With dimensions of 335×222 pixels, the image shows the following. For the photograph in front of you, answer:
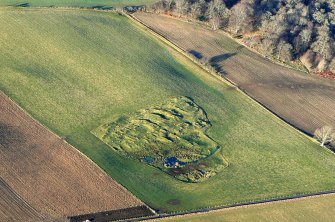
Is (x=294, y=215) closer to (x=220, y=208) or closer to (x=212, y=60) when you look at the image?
(x=220, y=208)

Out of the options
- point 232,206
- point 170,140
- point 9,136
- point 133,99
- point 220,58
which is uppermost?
point 220,58

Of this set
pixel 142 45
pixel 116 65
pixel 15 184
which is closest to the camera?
pixel 15 184

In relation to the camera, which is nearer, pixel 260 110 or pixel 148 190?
pixel 148 190

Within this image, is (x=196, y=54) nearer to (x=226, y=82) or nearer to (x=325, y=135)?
(x=226, y=82)

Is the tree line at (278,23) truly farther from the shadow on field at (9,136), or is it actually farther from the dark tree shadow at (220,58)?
the shadow on field at (9,136)

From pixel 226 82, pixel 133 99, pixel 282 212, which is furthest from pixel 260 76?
pixel 282 212

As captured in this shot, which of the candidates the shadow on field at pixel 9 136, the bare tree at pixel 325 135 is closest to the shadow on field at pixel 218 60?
the bare tree at pixel 325 135

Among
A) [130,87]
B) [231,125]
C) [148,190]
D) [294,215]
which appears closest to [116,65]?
[130,87]
